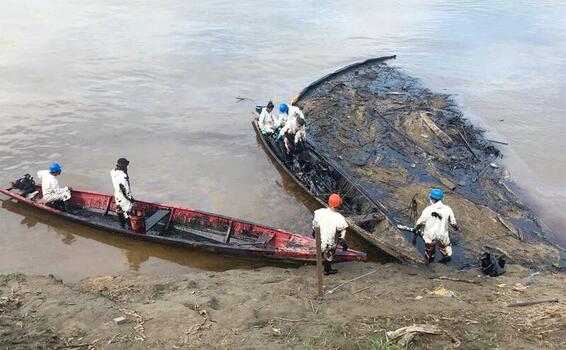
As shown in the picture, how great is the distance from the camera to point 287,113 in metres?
14.9

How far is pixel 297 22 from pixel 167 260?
2888cm

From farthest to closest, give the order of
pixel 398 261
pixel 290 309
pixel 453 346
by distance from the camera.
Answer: pixel 398 261 → pixel 290 309 → pixel 453 346

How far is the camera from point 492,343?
19.5 ft

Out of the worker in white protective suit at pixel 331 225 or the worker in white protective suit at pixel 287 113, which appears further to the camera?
the worker in white protective suit at pixel 287 113

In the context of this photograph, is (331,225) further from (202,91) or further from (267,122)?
(202,91)

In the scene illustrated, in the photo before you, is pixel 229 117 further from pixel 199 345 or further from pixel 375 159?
pixel 199 345

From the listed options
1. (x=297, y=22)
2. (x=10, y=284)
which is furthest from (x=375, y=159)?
(x=297, y=22)

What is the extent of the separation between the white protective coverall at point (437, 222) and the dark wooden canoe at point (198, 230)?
1397mm

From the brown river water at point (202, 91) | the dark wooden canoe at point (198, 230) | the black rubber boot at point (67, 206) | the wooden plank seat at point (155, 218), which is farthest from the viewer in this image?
the brown river water at point (202, 91)

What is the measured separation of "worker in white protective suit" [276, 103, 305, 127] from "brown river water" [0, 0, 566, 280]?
5.82 ft

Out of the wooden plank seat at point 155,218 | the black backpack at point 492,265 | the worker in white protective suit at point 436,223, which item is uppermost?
the worker in white protective suit at point 436,223

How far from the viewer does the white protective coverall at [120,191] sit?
10266 millimetres

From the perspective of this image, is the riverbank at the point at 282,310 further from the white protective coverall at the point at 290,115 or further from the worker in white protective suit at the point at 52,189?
the white protective coverall at the point at 290,115

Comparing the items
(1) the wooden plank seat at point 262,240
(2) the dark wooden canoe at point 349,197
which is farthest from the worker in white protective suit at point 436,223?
(1) the wooden plank seat at point 262,240
